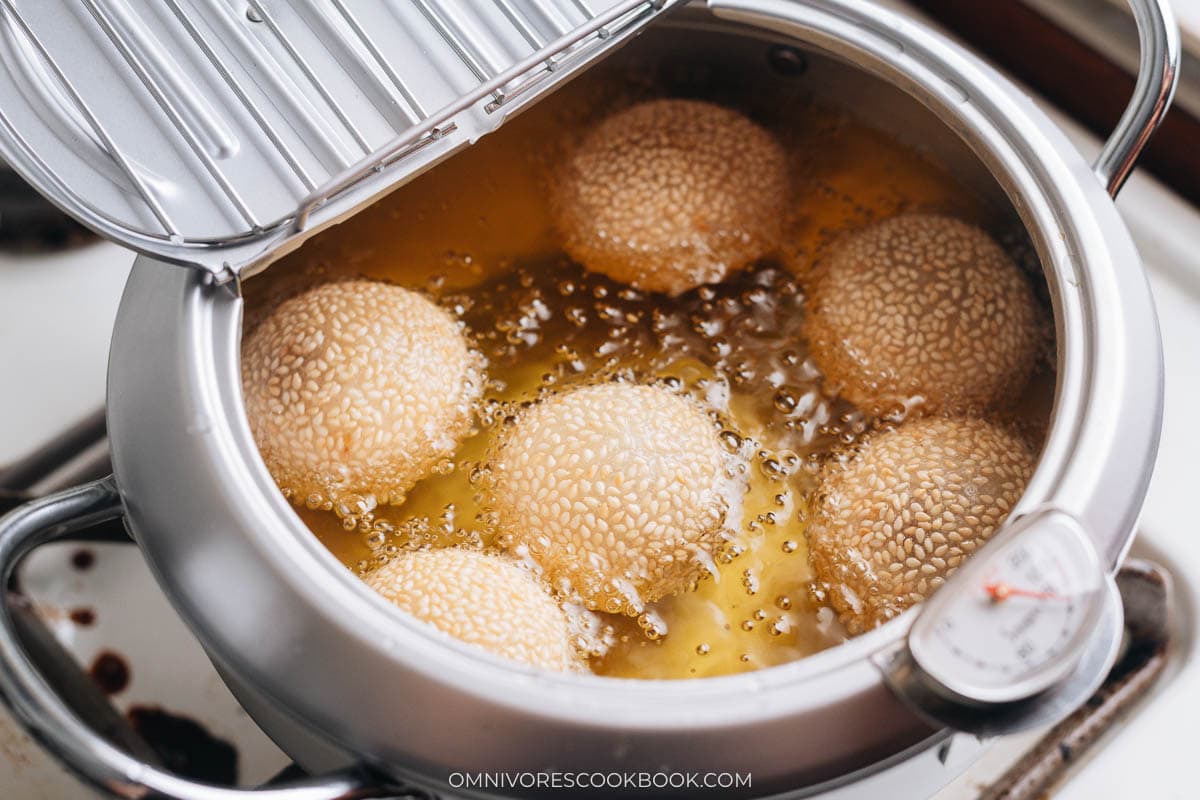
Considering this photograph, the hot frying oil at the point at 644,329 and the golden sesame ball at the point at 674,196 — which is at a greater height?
the golden sesame ball at the point at 674,196

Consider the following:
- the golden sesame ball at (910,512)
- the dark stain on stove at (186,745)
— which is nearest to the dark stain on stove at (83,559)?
the dark stain on stove at (186,745)

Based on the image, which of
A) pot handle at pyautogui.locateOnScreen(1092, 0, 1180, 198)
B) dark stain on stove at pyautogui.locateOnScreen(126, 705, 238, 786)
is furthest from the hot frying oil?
dark stain on stove at pyautogui.locateOnScreen(126, 705, 238, 786)

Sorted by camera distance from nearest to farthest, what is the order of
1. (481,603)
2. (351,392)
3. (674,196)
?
(481,603) → (351,392) → (674,196)

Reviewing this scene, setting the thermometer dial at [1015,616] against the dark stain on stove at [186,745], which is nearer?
the thermometer dial at [1015,616]

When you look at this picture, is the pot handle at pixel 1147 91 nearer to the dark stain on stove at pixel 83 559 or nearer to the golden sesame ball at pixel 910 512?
the golden sesame ball at pixel 910 512

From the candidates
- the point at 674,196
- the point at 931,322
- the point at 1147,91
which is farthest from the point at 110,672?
the point at 1147,91

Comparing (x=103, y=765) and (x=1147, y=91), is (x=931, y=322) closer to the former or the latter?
(x=1147, y=91)

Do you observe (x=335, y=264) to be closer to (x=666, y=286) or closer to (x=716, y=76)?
(x=666, y=286)
